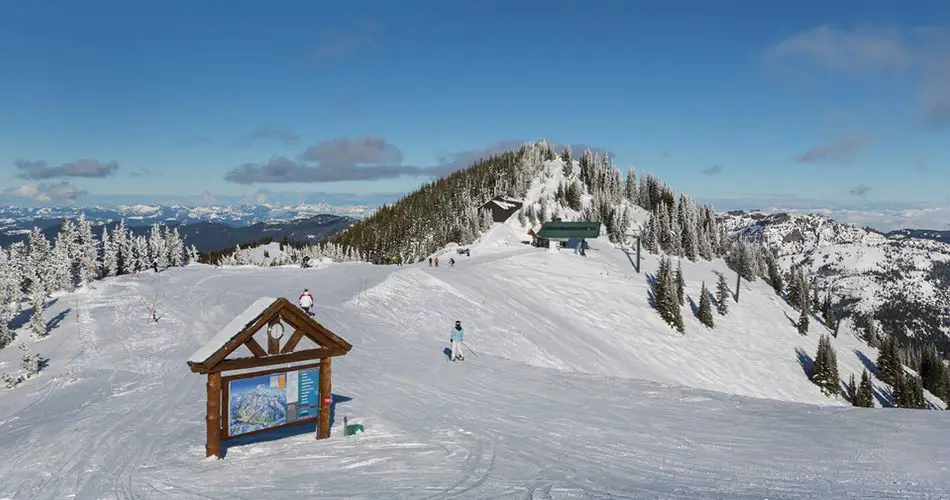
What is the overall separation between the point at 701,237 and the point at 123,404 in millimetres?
119666

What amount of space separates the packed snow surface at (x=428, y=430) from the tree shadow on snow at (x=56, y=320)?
16cm

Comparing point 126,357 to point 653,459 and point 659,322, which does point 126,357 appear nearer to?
point 653,459

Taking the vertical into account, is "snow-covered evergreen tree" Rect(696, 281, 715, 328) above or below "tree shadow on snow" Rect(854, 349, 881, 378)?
above

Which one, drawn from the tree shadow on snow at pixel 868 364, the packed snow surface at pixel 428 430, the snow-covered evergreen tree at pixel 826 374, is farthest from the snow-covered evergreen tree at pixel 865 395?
the packed snow surface at pixel 428 430

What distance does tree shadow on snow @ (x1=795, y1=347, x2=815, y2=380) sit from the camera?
67.1 meters

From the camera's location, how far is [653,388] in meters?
19.4

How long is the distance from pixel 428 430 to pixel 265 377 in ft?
14.4

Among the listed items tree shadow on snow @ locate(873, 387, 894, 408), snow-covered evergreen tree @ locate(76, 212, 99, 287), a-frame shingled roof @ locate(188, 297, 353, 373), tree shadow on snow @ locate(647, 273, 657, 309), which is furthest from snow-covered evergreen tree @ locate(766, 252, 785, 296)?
snow-covered evergreen tree @ locate(76, 212, 99, 287)

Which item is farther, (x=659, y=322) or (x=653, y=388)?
(x=659, y=322)

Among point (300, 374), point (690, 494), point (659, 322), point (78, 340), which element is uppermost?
point (300, 374)

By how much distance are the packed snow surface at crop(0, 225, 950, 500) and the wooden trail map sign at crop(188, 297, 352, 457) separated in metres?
0.68

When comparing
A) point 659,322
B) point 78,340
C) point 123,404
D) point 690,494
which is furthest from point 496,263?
point 690,494

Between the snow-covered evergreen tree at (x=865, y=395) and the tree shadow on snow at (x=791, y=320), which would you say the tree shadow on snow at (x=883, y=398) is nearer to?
the snow-covered evergreen tree at (x=865, y=395)

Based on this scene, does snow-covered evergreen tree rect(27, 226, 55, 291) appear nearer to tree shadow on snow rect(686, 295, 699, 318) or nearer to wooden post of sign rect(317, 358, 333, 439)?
wooden post of sign rect(317, 358, 333, 439)
